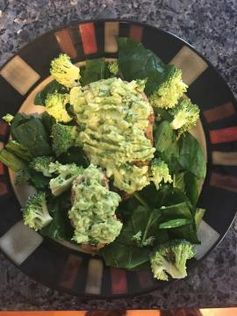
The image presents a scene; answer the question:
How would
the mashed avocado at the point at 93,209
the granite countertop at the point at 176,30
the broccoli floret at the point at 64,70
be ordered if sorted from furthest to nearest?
the granite countertop at the point at 176,30, the broccoli floret at the point at 64,70, the mashed avocado at the point at 93,209

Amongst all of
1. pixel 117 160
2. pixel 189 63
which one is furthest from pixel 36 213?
pixel 189 63

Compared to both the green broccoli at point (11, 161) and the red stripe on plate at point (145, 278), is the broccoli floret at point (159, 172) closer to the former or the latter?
the red stripe on plate at point (145, 278)

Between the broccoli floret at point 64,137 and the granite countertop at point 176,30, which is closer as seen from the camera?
the broccoli floret at point 64,137

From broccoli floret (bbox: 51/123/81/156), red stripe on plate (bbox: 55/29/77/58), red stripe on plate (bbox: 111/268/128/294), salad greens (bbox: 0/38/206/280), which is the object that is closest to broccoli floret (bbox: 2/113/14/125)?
salad greens (bbox: 0/38/206/280)

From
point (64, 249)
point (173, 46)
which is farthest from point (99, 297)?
point (173, 46)

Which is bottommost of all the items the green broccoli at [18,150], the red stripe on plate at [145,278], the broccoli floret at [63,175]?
the red stripe on plate at [145,278]

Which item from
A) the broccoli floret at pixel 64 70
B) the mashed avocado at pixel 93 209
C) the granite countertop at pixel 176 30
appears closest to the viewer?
the mashed avocado at pixel 93 209

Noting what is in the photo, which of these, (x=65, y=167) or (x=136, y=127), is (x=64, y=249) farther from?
(x=136, y=127)

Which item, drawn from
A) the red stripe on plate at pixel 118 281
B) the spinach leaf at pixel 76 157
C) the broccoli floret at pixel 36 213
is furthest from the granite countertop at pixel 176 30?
the spinach leaf at pixel 76 157
